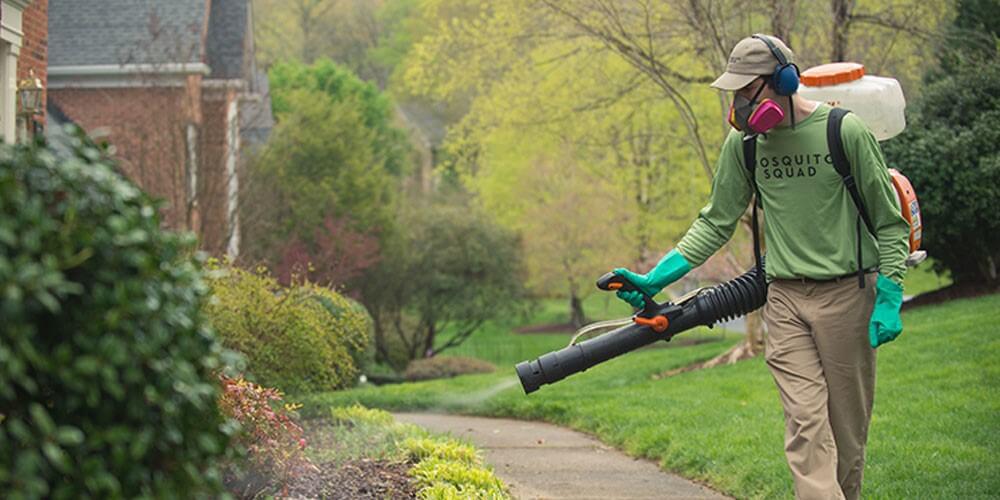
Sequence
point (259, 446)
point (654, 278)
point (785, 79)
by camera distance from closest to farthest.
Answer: point (785, 79), point (654, 278), point (259, 446)

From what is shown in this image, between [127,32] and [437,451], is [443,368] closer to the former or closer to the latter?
[127,32]

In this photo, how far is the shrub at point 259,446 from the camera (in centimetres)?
595

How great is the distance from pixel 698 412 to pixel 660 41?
25.7 feet

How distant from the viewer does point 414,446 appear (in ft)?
24.5

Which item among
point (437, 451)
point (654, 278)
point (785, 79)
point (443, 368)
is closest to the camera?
point (785, 79)

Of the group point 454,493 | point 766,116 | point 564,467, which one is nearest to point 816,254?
point 766,116

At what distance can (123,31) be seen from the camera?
20359mm

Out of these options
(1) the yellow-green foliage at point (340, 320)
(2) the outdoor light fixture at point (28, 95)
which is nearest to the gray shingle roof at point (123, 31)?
(2) the outdoor light fixture at point (28, 95)

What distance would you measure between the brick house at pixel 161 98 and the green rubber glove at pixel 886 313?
1292 cm

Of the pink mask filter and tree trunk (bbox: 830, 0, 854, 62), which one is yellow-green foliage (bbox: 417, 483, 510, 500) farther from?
tree trunk (bbox: 830, 0, 854, 62)

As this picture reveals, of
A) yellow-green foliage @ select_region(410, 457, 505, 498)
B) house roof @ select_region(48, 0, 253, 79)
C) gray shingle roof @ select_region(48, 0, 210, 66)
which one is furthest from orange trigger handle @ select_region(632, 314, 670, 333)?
gray shingle roof @ select_region(48, 0, 210, 66)

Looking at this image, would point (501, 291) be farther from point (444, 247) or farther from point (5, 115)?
point (5, 115)

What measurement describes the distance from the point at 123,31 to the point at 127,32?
8 centimetres

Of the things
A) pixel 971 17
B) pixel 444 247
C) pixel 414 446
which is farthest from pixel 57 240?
pixel 444 247
